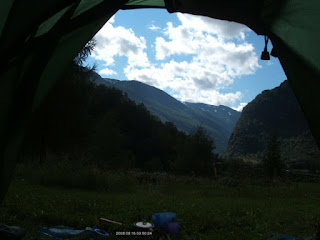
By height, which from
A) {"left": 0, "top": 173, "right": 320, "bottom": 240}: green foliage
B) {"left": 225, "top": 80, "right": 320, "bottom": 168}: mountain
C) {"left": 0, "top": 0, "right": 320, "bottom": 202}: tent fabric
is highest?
{"left": 225, "top": 80, "right": 320, "bottom": 168}: mountain

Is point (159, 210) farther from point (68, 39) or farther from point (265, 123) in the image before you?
point (265, 123)

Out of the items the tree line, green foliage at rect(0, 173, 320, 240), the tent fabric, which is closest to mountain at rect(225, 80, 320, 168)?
the tree line

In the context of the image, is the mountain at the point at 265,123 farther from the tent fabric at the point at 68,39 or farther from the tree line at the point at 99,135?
the tent fabric at the point at 68,39

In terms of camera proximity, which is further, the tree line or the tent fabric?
the tree line

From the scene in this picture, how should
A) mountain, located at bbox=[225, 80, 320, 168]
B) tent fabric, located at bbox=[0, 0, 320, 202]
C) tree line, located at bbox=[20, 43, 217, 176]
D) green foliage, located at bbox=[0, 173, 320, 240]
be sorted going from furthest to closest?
1. mountain, located at bbox=[225, 80, 320, 168]
2. tree line, located at bbox=[20, 43, 217, 176]
3. green foliage, located at bbox=[0, 173, 320, 240]
4. tent fabric, located at bbox=[0, 0, 320, 202]

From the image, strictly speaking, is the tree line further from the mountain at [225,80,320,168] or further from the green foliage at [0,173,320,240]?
the mountain at [225,80,320,168]

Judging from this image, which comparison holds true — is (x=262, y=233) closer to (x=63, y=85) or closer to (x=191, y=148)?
(x=63, y=85)

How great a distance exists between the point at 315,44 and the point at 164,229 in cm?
323

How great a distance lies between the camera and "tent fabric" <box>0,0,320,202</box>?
6.92 ft

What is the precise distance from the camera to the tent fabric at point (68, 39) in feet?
6.92

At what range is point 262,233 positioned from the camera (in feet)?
15.5

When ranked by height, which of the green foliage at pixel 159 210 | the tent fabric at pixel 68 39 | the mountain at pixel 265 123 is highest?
A: the mountain at pixel 265 123

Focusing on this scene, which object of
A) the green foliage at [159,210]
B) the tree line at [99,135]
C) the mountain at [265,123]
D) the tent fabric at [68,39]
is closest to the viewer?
the tent fabric at [68,39]

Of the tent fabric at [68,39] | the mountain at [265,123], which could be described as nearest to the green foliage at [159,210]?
the tent fabric at [68,39]
